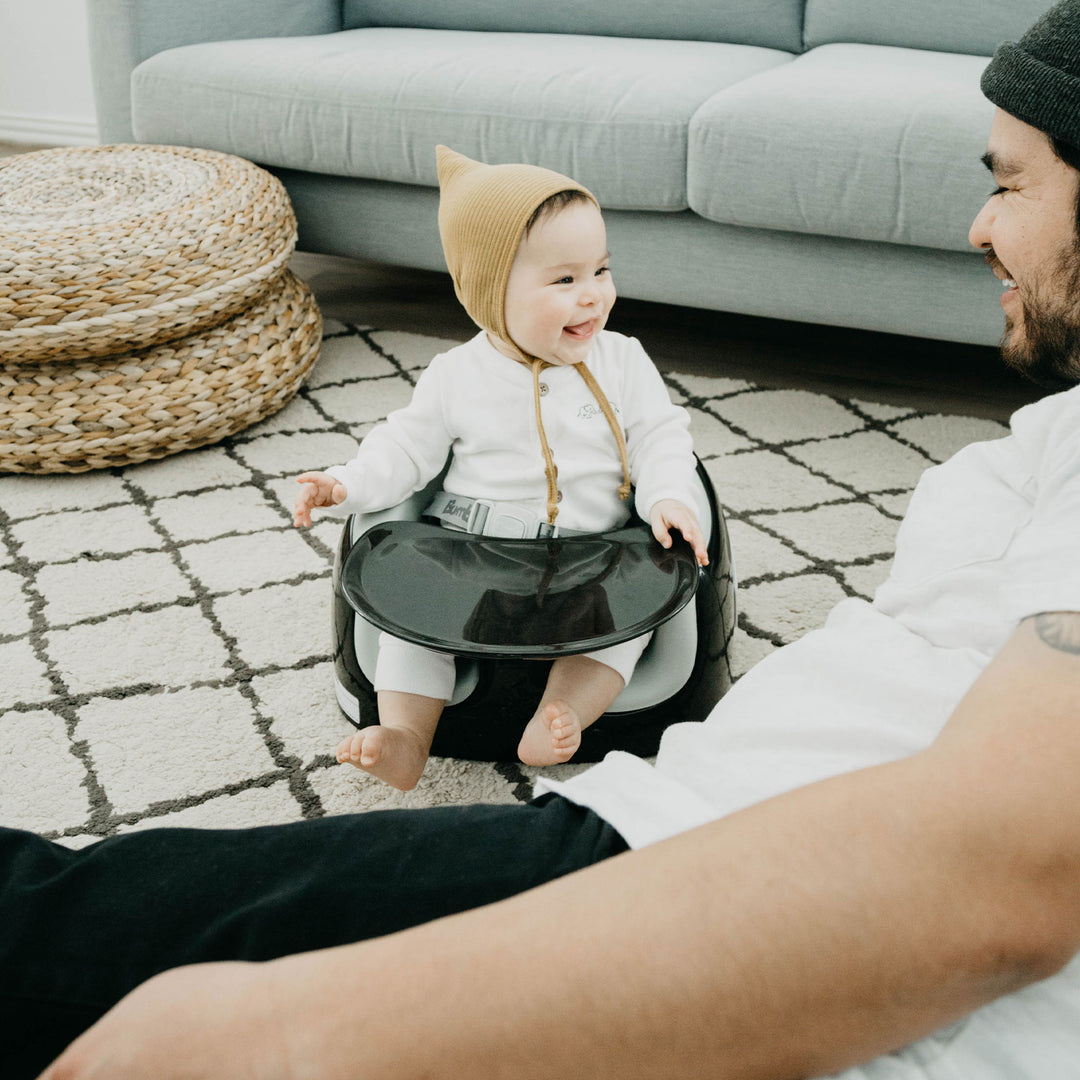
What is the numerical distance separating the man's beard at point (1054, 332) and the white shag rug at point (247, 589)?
2.02ft

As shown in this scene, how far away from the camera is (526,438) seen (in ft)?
4.21

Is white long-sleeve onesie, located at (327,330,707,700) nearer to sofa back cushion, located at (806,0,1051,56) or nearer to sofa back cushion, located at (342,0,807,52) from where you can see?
sofa back cushion, located at (806,0,1051,56)

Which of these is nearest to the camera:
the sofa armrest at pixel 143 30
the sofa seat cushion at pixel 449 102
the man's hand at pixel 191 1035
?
the man's hand at pixel 191 1035

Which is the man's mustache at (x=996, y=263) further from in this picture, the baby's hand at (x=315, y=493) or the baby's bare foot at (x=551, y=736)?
the baby's hand at (x=315, y=493)

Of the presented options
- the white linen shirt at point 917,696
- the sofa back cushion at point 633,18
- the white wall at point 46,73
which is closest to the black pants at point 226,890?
the white linen shirt at point 917,696

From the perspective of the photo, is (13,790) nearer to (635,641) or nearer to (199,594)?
(199,594)

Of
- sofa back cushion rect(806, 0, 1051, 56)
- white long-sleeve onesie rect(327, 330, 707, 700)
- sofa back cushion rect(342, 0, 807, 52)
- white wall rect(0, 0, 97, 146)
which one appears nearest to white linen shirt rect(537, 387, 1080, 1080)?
white long-sleeve onesie rect(327, 330, 707, 700)

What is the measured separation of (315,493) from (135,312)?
2.40 ft

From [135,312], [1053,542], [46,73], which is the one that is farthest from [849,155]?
[46,73]

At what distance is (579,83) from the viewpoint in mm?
1970

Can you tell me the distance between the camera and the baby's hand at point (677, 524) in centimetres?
114

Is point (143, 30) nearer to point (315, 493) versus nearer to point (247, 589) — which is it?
point (247, 589)

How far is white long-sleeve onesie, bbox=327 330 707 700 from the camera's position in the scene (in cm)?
127

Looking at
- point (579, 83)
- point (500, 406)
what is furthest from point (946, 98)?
point (500, 406)
